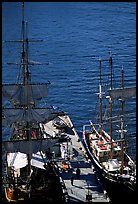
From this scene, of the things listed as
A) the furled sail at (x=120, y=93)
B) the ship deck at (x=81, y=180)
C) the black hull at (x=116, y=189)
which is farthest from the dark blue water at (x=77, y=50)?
the black hull at (x=116, y=189)

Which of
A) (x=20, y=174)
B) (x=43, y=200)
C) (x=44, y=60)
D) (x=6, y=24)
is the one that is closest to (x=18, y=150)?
(x=20, y=174)

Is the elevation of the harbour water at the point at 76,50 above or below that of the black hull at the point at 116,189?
above

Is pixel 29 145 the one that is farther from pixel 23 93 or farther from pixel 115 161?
pixel 115 161

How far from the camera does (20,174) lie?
2362 cm

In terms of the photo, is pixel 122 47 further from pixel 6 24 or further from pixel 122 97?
pixel 122 97

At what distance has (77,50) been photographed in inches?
2141

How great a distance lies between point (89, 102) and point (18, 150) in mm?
15786

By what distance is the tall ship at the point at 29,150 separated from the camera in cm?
2227

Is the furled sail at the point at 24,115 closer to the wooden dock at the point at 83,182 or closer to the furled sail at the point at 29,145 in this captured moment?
the furled sail at the point at 29,145

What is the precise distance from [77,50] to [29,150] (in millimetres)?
32219

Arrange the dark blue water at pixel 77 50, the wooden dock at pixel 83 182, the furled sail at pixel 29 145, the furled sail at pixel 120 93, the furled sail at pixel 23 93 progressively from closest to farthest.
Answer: the wooden dock at pixel 83 182
the furled sail at pixel 29 145
the furled sail at pixel 23 93
the furled sail at pixel 120 93
the dark blue water at pixel 77 50

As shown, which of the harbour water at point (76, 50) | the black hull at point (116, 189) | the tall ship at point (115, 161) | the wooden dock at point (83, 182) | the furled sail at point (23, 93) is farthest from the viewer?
the harbour water at point (76, 50)

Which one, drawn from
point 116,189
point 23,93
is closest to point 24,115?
point 23,93

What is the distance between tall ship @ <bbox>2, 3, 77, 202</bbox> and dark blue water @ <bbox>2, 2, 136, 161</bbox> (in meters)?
6.33
